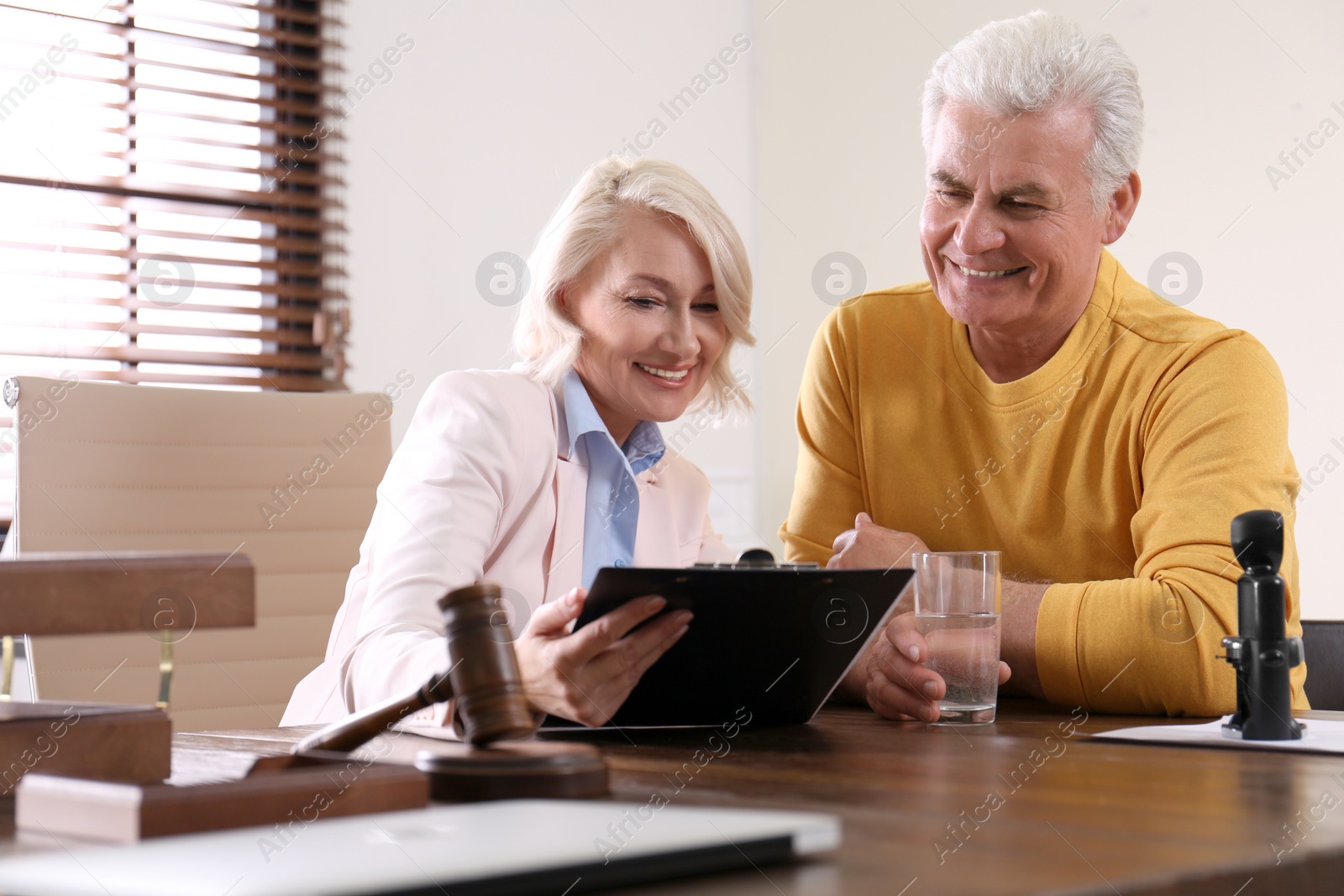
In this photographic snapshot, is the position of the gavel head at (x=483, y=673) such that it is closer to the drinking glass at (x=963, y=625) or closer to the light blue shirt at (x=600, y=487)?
the drinking glass at (x=963, y=625)

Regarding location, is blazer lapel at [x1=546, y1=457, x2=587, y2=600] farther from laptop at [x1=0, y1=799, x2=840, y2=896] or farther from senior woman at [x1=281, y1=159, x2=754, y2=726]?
laptop at [x1=0, y1=799, x2=840, y2=896]

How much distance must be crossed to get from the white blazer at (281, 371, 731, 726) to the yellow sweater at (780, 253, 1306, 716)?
1.01 ft

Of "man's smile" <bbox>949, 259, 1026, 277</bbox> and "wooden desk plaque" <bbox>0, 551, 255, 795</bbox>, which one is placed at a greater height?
"man's smile" <bbox>949, 259, 1026, 277</bbox>

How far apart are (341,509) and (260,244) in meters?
1.26

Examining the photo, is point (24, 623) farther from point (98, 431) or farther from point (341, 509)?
point (341, 509)

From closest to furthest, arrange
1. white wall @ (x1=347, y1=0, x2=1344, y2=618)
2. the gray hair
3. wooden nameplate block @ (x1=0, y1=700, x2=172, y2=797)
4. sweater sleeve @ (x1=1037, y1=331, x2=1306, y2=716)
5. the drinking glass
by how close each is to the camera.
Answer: wooden nameplate block @ (x1=0, y1=700, x2=172, y2=797) < the drinking glass < sweater sleeve @ (x1=1037, y1=331, x2=1306, y2=716) < the gray hair < white wall @ (x1=347, y1=0, x2=1344, y2=618)

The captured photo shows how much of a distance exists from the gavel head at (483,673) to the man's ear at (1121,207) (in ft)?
3.89

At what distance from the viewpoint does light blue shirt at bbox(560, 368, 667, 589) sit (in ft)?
5.23

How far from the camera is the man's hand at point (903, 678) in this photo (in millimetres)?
1143

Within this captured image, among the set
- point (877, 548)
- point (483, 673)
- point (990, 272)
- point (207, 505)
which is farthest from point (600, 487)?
point (483, 673)

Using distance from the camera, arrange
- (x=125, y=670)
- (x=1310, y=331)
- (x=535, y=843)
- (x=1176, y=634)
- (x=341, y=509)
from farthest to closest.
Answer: (x=1310, y=331) < (x=341, y=509) < (x=125, y=670) < (x=1176, y=634) < (x=535, y=843)

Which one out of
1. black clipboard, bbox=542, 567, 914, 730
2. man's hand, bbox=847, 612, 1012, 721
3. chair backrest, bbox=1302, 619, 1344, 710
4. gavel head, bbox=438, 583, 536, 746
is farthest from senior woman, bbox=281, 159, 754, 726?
chair backrest, bbox=1302, 619, 1344, 710

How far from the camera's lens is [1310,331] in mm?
2705

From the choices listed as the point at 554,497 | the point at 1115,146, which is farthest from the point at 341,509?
the point at 1115,146
